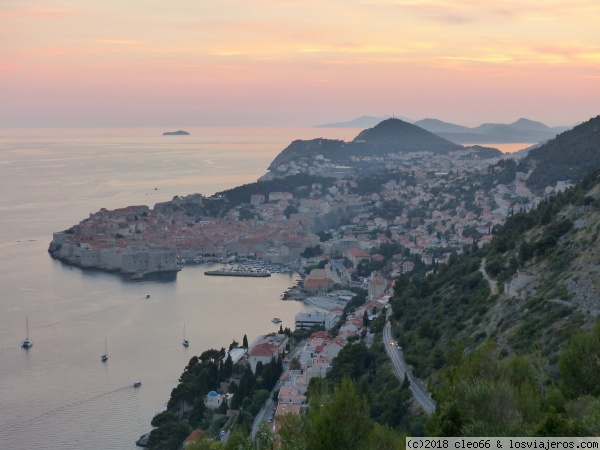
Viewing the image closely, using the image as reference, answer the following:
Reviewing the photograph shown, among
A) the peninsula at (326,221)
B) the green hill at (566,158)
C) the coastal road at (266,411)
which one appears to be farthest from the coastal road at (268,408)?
the green hill at (566,158)

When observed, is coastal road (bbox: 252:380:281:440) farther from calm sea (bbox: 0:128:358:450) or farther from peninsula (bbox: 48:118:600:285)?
peninsula (bbox: 48:118:600:285)

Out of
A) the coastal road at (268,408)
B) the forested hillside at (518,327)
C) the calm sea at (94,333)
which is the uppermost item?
the forested hillside at (518,327)

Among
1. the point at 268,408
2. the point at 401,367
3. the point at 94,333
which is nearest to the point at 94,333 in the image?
the point at 94,333

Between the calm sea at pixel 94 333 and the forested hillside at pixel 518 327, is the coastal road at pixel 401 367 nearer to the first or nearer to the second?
the forested hillside at pixel 518 327

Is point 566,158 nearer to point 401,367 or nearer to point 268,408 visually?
point 401,367

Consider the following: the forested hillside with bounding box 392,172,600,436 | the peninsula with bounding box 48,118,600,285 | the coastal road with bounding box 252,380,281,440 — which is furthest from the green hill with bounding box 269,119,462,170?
the coastal road with bounding box 252,380,281,440

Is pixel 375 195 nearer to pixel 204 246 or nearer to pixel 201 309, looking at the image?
pixel 204 246

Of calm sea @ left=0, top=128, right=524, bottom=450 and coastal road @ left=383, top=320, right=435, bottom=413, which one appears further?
calm sea @ left=0, top=128, right=524, bottom=450

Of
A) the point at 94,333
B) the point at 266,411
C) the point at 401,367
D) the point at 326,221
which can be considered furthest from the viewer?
the point at 326,221
